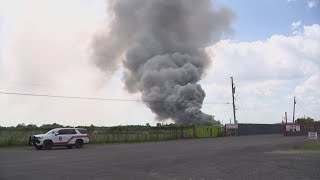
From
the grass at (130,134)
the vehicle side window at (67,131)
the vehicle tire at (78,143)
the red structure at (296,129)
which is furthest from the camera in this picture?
the red structure at (296,129)

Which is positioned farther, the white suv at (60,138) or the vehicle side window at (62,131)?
the vehicle side window at (62,131)

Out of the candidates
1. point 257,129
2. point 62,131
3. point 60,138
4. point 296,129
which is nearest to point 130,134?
point 62,131

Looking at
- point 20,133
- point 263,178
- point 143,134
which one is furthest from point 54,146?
point 263,178

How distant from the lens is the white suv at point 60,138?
113ft

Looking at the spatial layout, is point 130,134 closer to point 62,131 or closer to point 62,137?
point 62,131

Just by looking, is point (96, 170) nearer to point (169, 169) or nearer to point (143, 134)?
point (169, 169)

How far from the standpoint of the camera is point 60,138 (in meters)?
35.3

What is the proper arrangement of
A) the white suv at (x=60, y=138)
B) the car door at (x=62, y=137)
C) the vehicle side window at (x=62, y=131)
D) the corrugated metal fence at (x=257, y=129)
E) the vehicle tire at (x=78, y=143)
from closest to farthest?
the white suv at (x=60, y=138)
the car door at (x=62, y=137)
the vehicle side window at (x=62, y=131)
the vehicle tire at (x=78, y=143)
the corrugated metal fence at (x=257, y=129)

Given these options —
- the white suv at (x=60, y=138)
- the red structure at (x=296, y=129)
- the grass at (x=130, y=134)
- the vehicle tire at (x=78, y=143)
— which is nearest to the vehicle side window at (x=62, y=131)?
the white suv at (x=60, y=138)

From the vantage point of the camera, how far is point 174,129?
60.0 m

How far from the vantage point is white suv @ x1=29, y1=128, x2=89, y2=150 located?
34.6m

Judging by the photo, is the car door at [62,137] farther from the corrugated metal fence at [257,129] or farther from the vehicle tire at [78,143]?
the corrugated metal fence at [257,129]

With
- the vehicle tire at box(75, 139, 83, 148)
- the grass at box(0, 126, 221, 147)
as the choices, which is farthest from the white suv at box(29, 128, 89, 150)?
the grass at box(0, 126, 221, 147)

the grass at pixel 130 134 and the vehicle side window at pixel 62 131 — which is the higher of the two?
the vehicle side window at pixel 62 131
